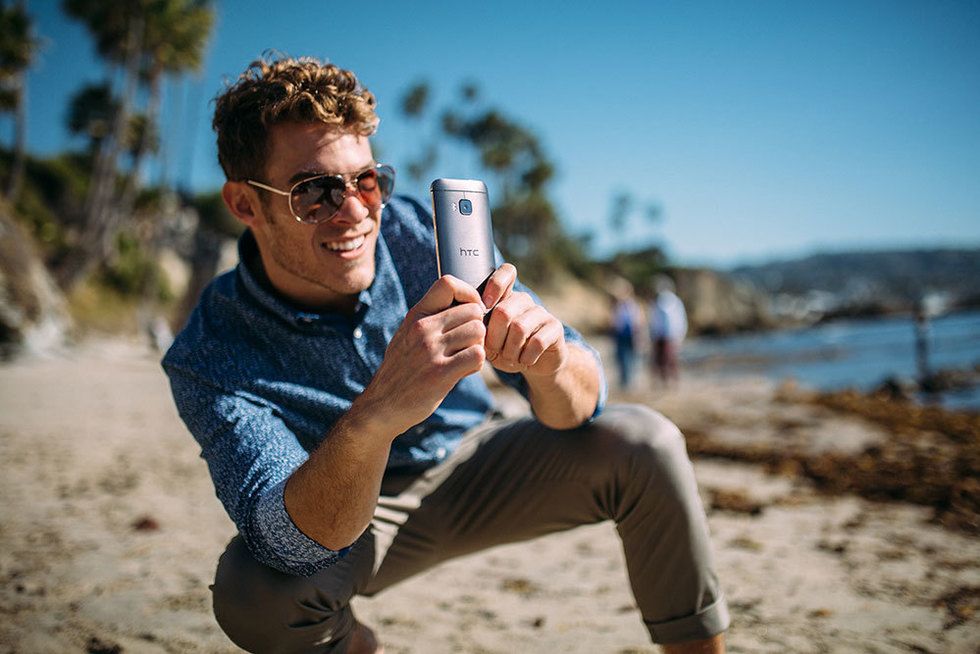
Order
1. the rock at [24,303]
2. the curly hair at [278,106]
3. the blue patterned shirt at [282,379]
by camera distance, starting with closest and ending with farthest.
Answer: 1. the blue patterned shirt at [282,379]
2. the curly hair at [278,106]
3. the rock at [24,303]

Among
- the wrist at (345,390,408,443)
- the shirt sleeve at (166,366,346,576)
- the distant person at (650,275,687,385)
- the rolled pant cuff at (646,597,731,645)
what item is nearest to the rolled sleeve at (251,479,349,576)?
the shirt sleeve at (166,366,346,576)

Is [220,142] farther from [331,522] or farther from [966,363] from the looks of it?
[966,363]

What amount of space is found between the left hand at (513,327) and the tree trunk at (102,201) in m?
25.8

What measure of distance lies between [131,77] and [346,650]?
2695 cm

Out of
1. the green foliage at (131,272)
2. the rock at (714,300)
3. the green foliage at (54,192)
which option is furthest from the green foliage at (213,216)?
the rock at (714,300)

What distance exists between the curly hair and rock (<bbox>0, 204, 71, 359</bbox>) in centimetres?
1446

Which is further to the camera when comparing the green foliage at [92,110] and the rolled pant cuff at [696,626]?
the green foliage at [92,110]

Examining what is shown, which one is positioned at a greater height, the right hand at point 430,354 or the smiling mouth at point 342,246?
the smiling mouth at point 342,246

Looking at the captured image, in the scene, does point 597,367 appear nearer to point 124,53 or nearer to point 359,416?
point 359,416

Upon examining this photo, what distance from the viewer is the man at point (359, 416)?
1340 millimetres

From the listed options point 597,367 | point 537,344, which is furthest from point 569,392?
point 537,344

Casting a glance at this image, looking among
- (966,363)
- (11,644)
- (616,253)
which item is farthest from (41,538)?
(616,253)

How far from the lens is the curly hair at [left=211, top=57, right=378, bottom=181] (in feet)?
5.71

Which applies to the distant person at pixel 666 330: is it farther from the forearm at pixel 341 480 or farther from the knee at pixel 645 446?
the forearm at pixel 341 480
